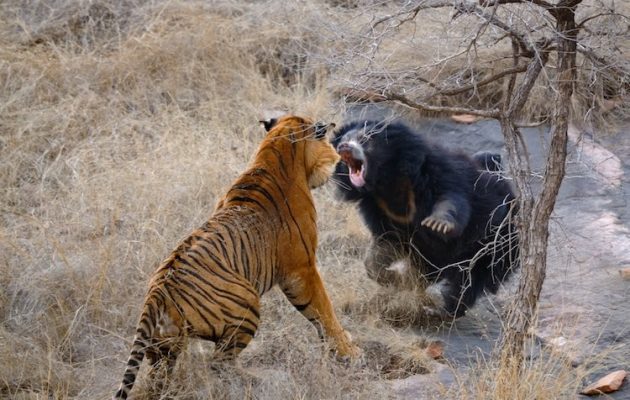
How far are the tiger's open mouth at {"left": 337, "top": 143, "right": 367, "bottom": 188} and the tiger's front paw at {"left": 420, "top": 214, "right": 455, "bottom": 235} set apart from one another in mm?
566

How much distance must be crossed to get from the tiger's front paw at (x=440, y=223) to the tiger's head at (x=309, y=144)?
750 mm

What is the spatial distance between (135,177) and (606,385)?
415cm

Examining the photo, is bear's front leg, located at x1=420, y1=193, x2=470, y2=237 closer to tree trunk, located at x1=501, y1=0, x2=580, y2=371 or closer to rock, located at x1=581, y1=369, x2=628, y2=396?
tree trunk, located at x1=501, y1=0, x2=580, y2=371

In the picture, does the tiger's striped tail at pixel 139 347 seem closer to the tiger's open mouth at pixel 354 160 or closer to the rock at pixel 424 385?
the rock at pixel 424 385

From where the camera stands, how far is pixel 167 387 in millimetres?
4652

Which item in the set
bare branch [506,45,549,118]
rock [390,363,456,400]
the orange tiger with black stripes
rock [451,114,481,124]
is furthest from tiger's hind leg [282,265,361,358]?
rock [451,114,481,124]

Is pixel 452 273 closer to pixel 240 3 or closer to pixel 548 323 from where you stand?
pixel 548 323

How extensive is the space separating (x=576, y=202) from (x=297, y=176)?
9.90 ft

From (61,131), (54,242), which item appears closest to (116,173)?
(61,131)

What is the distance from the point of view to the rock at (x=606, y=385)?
15.9 ft

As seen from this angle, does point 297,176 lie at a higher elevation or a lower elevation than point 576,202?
higher

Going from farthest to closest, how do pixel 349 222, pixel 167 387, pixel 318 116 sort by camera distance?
pixel 318 116
pixel 349 222
pixel 167 387

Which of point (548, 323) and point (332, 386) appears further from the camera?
point (548, 323)

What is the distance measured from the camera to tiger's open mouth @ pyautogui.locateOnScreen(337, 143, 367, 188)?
6117mm
